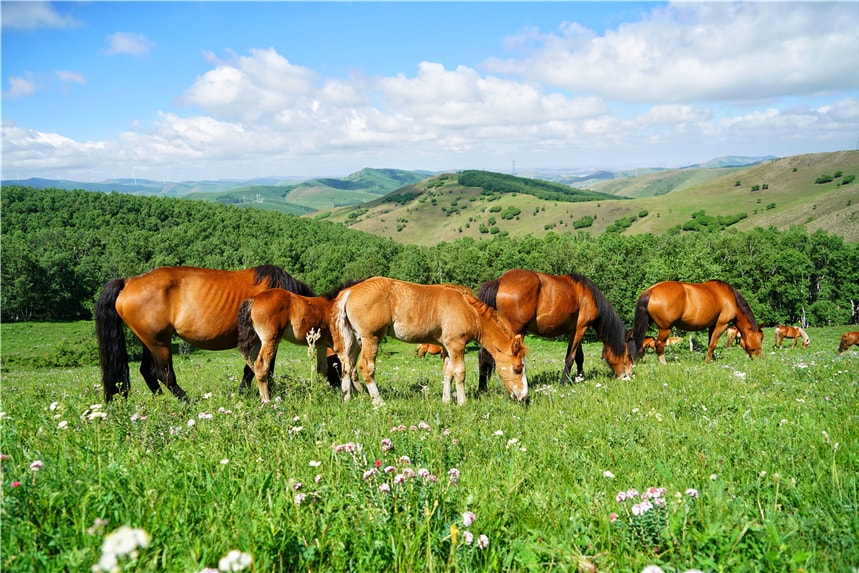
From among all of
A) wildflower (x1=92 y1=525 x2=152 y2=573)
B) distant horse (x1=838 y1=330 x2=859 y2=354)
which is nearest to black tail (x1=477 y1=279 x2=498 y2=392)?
wildflower (x1=92 y1=525 x2=152 y2=573)

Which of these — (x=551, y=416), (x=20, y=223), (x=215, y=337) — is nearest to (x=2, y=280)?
(x=20, y=223)

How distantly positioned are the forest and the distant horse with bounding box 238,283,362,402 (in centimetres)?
2614

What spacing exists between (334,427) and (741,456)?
441 cm

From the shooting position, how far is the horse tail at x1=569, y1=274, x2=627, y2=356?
39.9 ft

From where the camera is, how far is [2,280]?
88.2m

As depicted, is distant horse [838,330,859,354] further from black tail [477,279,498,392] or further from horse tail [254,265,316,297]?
horse tail [254,265,316,297]

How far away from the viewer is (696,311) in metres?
16.0

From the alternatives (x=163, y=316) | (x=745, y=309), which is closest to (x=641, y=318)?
(x=745, y=309)

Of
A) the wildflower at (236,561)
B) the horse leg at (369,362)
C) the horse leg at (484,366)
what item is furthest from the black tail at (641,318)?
the wildflower at (236,561)

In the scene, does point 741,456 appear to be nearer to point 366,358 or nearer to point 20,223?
point 366,358

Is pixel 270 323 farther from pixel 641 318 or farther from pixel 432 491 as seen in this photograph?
pixel 641 318

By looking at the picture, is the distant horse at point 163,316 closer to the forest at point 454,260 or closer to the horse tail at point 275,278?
the horse tail at point 275,278

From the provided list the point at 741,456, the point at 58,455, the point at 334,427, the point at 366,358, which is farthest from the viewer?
the point at 366,358

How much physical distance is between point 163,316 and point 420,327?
16.3 ft
